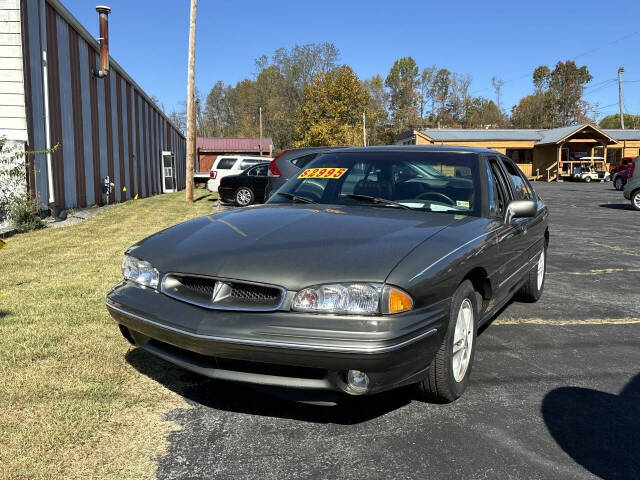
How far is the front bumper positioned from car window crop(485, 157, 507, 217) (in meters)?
1.39

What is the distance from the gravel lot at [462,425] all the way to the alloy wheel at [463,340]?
189 millimetres

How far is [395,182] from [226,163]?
17.6 meters

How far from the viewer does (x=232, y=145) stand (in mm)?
58188

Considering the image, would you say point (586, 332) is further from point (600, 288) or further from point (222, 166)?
point (222, 166)

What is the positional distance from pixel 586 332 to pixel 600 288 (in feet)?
6.51

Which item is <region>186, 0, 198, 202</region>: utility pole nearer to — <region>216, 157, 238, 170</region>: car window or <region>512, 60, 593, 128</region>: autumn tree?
<region>216, 157, 238, 170</region>: car window

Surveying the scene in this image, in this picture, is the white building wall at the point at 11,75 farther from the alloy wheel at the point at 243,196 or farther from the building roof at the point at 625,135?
the building roof at the point at 625,135

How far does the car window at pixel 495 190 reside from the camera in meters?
3.97

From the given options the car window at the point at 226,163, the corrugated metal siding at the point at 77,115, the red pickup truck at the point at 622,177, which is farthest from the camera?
the red pickup truck at the point at 622,177

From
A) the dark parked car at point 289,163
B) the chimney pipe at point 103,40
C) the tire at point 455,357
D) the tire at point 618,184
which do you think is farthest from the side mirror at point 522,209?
the tire at point 618,184

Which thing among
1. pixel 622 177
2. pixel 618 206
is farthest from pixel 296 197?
pixel 622 177

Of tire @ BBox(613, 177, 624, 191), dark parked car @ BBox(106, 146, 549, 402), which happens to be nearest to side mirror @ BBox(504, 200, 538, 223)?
dark parked car @ BBox(106, 146, 549, 402)

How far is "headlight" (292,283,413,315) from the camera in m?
2.51

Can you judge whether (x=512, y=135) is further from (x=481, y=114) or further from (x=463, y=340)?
(x=463, y=340)
